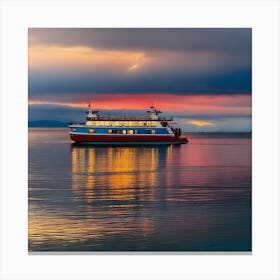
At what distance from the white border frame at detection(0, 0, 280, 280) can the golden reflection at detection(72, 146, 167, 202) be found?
1581 mm

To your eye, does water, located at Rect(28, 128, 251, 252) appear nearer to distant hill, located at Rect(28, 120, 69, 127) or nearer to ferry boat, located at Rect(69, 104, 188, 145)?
distant hill, located at Rect(28, 120, 69, 127)

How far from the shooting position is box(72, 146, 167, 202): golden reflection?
9.84 metres

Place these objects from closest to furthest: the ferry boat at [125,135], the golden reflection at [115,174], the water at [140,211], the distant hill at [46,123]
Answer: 1. the water at [140,211]
2. the distant hill at [46,123]
3. the golden reflection at [115,174]
4. the ferry boat at [125,135]

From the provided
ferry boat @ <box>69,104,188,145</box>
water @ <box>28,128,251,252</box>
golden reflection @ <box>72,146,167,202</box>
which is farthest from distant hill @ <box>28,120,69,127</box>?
ferry boat @ <box>69,104,188,145</box>

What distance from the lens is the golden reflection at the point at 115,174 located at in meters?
9.84

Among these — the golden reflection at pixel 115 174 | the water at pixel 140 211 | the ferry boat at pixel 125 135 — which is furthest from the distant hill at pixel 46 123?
the ferry boat at pixel 125 135
